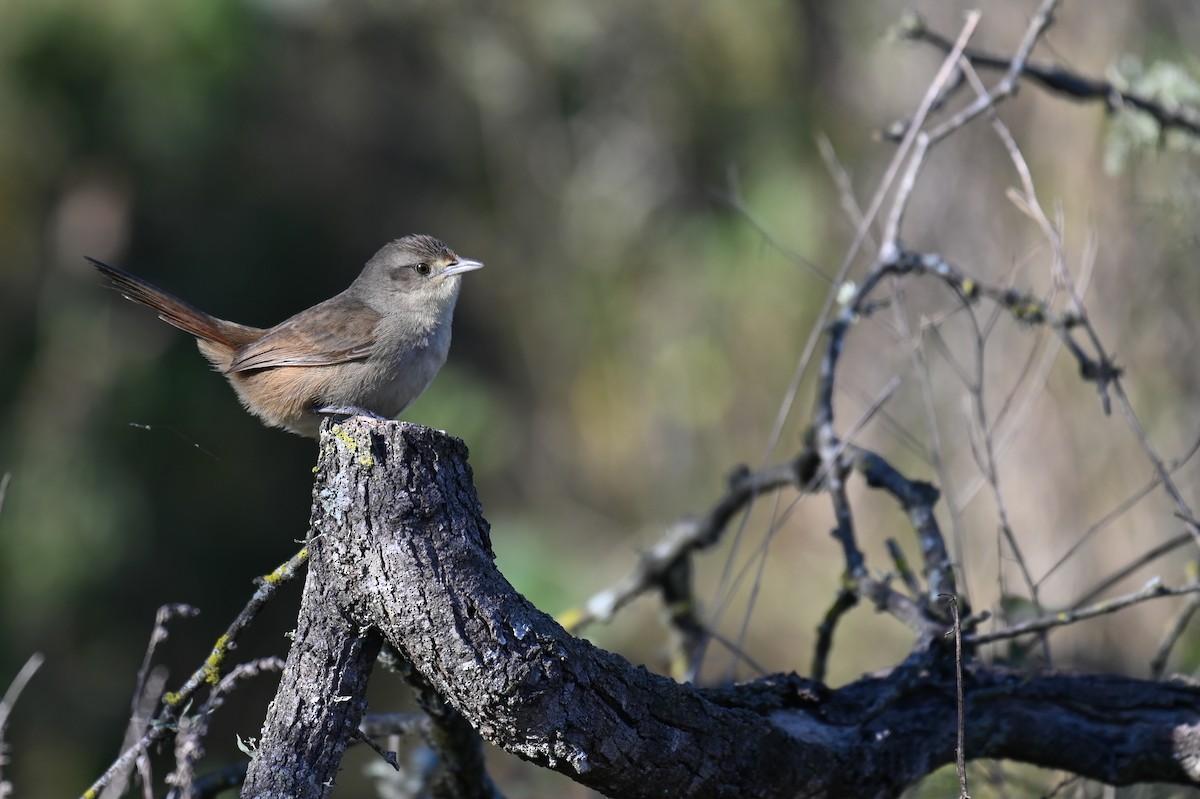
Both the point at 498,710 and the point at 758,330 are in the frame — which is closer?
the point at 498,710

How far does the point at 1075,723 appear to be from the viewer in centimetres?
297

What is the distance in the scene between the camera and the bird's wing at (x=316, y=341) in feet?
12.2

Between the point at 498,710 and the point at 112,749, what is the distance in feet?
22.5

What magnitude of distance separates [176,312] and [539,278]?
649 cm

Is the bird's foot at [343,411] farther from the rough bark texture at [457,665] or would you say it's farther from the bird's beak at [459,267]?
the rough bark texture at [457,665]

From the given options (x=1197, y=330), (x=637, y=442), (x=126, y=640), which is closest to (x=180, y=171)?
(x=126, y=640)

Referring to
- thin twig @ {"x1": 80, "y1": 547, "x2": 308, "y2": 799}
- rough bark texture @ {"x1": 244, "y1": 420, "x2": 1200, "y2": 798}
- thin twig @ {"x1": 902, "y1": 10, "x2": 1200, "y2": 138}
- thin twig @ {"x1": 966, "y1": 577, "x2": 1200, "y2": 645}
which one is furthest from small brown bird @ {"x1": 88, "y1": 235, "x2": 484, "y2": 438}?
thin twig @ {"x1": 966, "y1": 577, "x2": 1200, "y2": 645}

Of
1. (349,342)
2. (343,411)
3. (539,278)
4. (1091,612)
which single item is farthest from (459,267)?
(539,278)

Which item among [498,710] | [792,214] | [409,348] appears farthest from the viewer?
[792,214]

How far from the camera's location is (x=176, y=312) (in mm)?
3957

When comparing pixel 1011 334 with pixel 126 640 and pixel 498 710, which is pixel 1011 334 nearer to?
pixel 498 710

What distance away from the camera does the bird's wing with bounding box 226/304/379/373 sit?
3.73 meters

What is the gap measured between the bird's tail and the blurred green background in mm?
2053

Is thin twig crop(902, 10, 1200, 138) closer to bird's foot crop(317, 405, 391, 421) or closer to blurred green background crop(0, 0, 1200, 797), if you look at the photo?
blurred green background crop(0, 0, 1200, 797)
